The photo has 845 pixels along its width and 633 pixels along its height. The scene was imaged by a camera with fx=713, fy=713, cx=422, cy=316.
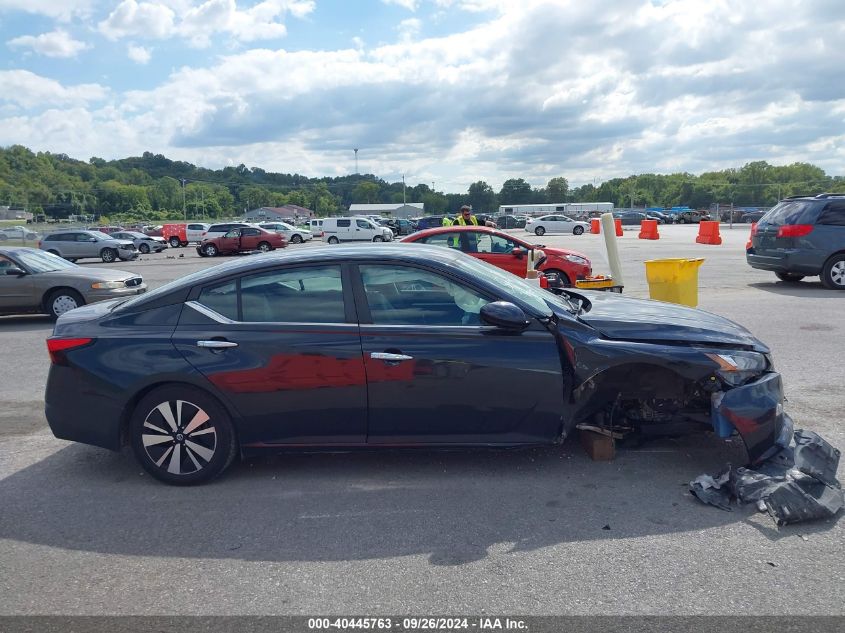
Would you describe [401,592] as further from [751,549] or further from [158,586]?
[751,549]

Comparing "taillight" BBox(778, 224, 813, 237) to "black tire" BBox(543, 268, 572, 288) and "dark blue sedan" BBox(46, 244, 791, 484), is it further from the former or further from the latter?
"dark blue sedan" BBox(46, 244, 791, 484)

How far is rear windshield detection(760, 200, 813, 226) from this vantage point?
13.7 metres

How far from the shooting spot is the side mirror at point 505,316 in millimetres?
4391

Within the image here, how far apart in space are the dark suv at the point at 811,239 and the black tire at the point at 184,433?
12.5m

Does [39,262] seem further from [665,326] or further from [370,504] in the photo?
[665,326]

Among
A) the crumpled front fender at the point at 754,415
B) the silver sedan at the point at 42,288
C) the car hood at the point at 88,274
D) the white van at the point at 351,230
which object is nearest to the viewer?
the crumpled front fender at the point at 754,415

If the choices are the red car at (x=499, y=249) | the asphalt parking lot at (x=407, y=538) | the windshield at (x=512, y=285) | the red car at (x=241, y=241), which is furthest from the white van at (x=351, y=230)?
the asphalt parking lot at (x=407, y=538)

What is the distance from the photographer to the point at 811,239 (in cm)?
1358

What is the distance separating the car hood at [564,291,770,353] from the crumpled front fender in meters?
0.33

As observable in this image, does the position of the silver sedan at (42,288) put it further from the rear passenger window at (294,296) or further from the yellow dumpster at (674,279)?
the yellow dumpster at (674,279)

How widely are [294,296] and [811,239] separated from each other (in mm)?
12209

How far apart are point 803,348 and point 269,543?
6.90 metres

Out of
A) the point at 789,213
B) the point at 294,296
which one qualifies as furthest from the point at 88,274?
the point at 789,213

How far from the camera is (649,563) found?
3496 millimetres
